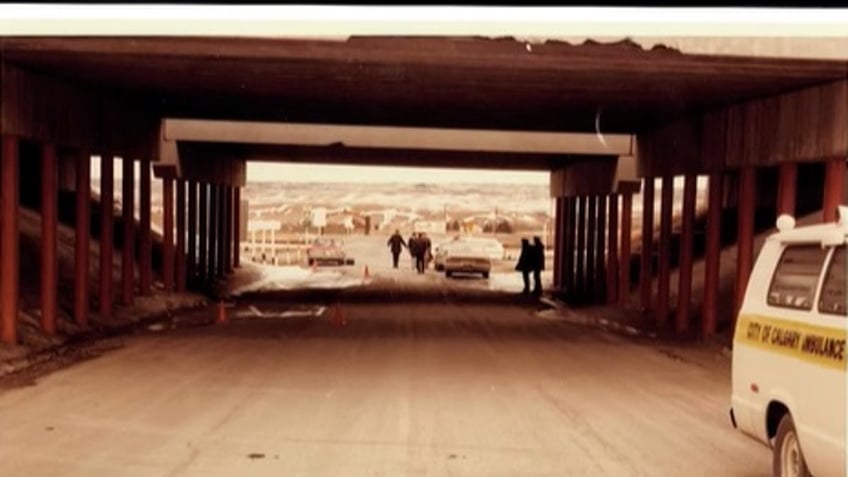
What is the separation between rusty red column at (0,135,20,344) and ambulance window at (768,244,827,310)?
1238cm

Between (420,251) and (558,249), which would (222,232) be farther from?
(558,249)

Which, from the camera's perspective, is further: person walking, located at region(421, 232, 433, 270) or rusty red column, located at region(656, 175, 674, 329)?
person walking, located at region(421, 232, 433, 270)

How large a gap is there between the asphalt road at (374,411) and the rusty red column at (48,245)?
1453mm

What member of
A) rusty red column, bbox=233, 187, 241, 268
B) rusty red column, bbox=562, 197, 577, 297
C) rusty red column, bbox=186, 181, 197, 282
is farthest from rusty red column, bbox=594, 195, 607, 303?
rusty red column, bbox=233, 187, 241, 268

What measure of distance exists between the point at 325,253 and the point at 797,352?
4684cm

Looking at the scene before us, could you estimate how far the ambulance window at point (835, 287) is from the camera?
7219mm

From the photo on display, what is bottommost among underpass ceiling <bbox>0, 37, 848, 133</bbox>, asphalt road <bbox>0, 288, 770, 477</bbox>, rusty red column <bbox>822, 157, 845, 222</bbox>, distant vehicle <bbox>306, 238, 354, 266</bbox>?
distant vehicle <bbox>306, 238, 354, 266</bbox>

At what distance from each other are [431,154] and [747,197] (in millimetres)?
20576

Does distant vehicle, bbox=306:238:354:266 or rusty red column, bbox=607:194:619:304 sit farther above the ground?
rusty red column, bbox=607:194:619:304

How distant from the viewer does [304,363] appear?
16531mm

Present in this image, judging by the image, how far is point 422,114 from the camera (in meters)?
26.8

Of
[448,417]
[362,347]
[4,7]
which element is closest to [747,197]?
[362,347]

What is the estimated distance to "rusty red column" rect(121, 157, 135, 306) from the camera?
969 inches

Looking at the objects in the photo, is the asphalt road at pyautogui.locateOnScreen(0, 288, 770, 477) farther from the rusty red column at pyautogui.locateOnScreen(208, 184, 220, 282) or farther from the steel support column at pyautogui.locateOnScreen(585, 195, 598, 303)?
the rusty red column at pyautogui.locateOnScreen(208, 184, 220, 282)
